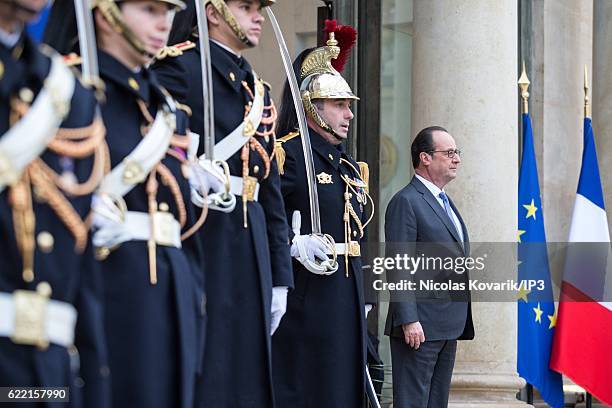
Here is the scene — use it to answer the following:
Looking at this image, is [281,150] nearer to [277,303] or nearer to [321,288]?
[321,288]

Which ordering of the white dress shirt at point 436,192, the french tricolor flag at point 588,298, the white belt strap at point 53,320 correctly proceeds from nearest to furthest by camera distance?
the white belt strap at point 53,320 < the white dress shirt at point 436,192 < the french tricolor flag at point 588,298

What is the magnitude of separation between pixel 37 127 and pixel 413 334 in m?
4.32

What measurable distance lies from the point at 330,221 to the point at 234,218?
1600 mm

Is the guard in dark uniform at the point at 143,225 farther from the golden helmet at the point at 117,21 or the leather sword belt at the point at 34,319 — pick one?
the leather sword belt at the point at 34,319

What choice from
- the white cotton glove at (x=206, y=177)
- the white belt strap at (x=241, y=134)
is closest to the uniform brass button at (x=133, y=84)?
the white cotton glove at (x=206, y=177)

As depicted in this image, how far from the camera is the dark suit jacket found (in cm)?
739

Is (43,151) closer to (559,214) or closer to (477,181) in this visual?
(477,181)

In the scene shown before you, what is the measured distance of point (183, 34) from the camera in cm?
538

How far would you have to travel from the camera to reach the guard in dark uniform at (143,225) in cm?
384

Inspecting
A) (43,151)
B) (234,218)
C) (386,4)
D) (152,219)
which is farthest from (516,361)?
(43,151)

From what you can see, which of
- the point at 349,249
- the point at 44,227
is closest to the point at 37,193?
the point at 44,227

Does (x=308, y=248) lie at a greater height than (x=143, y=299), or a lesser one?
lesser

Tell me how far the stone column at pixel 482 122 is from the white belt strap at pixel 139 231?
16.2 ft

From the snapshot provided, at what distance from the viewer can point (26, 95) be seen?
3195mm
